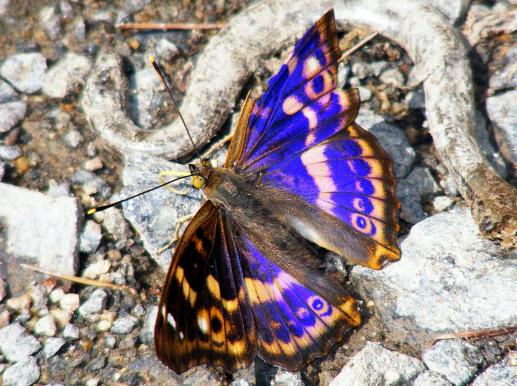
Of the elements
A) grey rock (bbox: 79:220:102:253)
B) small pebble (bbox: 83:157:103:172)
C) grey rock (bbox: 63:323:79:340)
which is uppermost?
small pebble (bbox: 83:157:103:172)

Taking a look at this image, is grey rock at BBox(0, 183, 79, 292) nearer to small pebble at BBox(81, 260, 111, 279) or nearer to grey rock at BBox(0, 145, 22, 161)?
small pebble at BBox(81, 260, 111, 279)

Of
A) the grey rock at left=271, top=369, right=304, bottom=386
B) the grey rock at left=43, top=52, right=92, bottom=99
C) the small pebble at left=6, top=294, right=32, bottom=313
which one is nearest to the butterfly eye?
the grey rock at left=271, top=369, right=304, bottom=386

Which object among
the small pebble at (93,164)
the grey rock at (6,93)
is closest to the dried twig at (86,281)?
the small pebble at (93,164)

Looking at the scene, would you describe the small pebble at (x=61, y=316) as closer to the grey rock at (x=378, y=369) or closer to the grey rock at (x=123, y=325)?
the grey rock at (x=123, y=325)

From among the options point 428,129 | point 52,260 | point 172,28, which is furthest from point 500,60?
point 52,260

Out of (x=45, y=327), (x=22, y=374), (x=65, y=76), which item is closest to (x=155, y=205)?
(x=45, y=327)

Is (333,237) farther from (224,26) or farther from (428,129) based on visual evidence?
(224,26)
